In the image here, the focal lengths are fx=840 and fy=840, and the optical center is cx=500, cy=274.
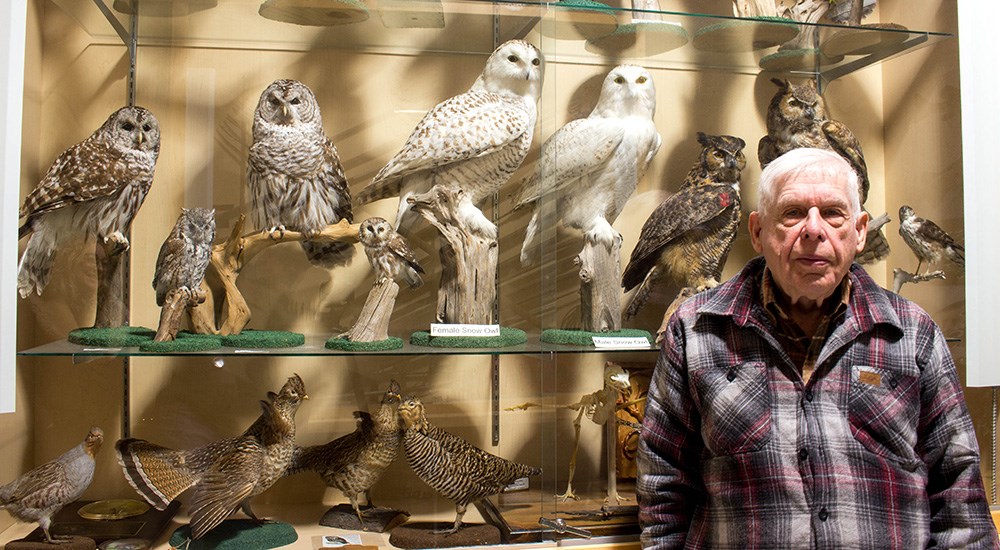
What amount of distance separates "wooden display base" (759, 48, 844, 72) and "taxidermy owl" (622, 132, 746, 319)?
1.10ft

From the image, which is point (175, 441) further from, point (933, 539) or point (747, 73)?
point (747, 73)

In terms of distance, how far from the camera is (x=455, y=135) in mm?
1794

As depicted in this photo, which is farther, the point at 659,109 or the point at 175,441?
the point at 659,109

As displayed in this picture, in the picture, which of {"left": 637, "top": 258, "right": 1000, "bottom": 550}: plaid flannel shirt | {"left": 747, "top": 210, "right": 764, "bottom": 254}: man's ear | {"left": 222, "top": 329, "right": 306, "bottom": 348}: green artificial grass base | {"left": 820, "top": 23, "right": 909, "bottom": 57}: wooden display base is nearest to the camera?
{"left": 637, "top": 258, "right": 1000, "bottom": 550}: plaid flannel shirt

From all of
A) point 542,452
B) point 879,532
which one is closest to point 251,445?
point 542,452

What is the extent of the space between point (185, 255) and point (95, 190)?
8.5 inches

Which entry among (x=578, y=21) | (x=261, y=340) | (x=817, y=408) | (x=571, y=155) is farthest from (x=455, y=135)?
(x=817, y=408)

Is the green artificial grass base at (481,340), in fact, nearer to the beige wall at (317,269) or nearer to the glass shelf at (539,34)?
the beige wall at (317,269)

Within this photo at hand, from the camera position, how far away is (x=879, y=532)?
1.27 meters

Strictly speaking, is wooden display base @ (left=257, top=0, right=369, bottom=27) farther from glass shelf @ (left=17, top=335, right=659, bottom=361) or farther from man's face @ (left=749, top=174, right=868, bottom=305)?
man's face @ (left=749, top=174, right=868, bottom=305)

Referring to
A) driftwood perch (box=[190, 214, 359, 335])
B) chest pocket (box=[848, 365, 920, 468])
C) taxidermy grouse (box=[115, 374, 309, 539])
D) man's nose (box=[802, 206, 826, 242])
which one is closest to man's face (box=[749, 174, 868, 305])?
man's nose (box=[802, 206, 826, 242])

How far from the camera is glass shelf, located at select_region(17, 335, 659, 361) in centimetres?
163

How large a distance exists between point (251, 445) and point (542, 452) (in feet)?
1.92

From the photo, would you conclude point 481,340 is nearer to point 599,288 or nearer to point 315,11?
point 599,288
